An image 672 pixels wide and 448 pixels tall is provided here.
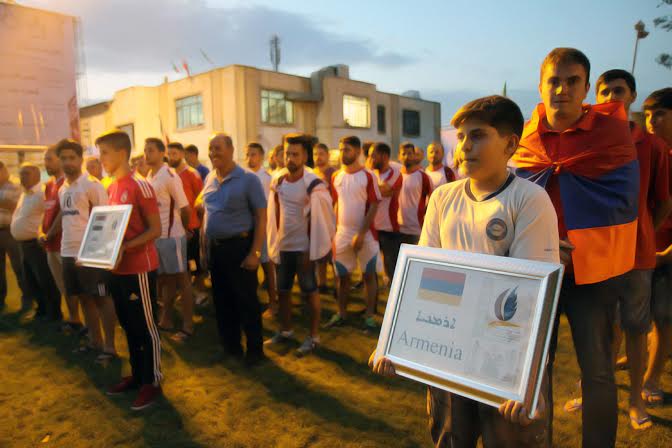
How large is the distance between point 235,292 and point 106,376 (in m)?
1.46

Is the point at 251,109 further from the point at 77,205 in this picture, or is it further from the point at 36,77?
the point at 77,205

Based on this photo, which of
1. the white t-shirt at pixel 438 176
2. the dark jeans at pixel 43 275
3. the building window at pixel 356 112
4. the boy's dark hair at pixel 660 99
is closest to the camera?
the boy's dark hair at pixel 660 99

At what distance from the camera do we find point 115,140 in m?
3.62

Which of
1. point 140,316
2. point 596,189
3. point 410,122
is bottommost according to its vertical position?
point 140,316

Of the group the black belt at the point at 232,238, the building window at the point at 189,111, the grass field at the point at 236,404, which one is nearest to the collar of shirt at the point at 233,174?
the black belt at the point at 232,238

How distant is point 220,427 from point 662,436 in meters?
3.03

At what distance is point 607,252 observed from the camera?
2143mm

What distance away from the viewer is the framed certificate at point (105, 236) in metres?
3.36

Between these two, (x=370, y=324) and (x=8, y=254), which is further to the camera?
(x=8, y=254)

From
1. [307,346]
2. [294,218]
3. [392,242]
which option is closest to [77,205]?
[294,218]

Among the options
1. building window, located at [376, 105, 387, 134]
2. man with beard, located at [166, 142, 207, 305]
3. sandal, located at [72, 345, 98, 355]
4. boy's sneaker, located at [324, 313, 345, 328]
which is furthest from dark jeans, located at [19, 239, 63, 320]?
building window, located at [376, 105, 387, 134]

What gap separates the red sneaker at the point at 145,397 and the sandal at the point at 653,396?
12.6ft

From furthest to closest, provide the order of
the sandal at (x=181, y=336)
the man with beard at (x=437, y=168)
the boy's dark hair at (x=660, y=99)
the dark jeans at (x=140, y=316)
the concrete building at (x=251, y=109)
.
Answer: the concrete building at (x=251, y=109), the man with beard at (x=437, y=168), the sandal at (x=181, y=336), the dark jeans at (x=140, y=316), the boy's dark hair at (x=660, y=99)

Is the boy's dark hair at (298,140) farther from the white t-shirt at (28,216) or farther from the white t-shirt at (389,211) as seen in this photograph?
the white t-shirt at (28,216)
